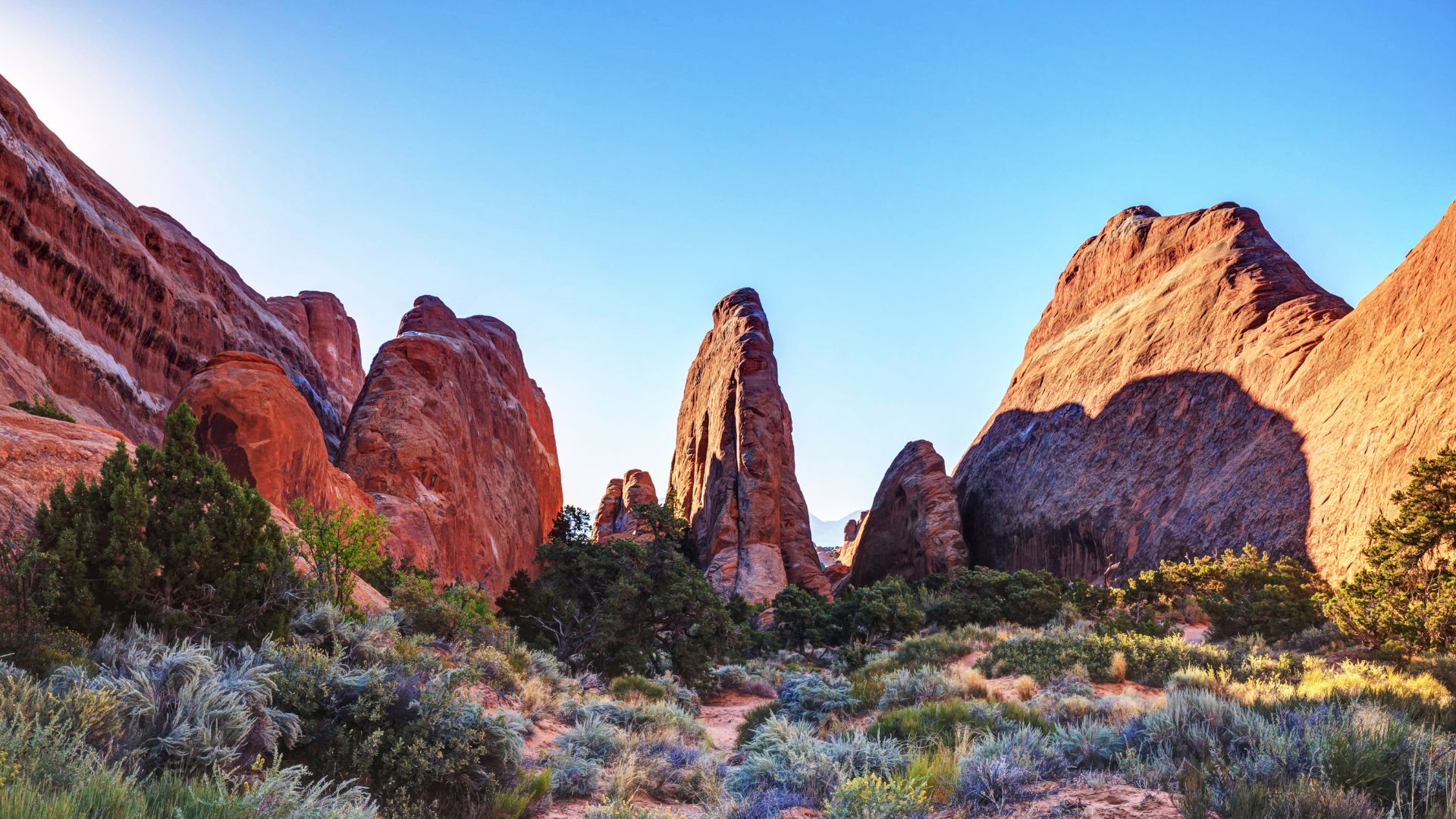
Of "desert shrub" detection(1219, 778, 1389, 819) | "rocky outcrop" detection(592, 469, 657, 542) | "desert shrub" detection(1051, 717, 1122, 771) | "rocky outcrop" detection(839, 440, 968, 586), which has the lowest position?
"rocky outcrop" detection(592, 469, 657, 542)

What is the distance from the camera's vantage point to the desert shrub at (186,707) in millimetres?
4156

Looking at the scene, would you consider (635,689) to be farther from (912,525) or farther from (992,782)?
(912,525)

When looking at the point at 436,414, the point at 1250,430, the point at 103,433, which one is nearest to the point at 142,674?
the point at 103,433

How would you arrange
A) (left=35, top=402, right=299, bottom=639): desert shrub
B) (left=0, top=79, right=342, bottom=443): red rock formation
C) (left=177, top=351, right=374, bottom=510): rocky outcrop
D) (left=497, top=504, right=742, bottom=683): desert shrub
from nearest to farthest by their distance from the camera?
(left=35, top=402, right=299, bottom=639): desert shrub
(left=497, top=504, right=742, bottom=683): desert shrub
(left=177, top=351, right=374, bottom=510): rocky outcrop
(left=0, top=79, right=342, bottom=443): red rock formation

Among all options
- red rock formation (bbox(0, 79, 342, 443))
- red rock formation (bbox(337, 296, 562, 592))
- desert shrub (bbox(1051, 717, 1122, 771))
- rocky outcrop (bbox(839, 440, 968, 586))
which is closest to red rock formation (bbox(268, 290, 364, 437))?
red rock formation (bbox(337, 296, 562, 592))

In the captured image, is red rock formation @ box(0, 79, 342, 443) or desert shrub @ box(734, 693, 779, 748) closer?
desert shrub @ box(734, 693, 779, 748)

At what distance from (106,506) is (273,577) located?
6.09ft

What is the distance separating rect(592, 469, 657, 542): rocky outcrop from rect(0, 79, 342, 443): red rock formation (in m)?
38.3

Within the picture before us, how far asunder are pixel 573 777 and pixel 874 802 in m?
3.49

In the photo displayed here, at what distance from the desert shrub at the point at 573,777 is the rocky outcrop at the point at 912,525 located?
116 ft

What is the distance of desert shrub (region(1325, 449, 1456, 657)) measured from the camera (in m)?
11.2

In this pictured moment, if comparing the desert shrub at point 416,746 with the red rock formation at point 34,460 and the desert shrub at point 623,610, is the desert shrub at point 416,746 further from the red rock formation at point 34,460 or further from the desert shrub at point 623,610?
the desert shrub at point 623,610

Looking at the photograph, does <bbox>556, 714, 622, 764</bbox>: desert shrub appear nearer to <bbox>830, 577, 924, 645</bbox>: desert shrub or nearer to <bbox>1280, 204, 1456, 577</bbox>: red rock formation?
<bbox>830, 577, 924, 645</bbox>: desert shrub

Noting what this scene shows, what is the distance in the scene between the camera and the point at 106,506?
7520 mm
